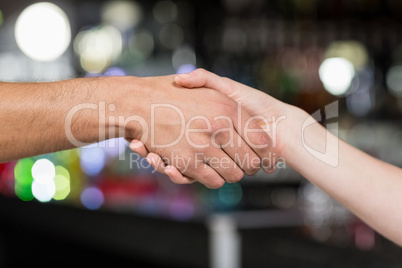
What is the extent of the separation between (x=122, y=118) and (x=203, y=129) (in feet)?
0.71

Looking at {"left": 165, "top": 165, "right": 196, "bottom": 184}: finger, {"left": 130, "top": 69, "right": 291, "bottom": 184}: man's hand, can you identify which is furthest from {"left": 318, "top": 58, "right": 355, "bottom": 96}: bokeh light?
{"left": 165, "top": 165, "right": 196, "bottom": 184}: finger

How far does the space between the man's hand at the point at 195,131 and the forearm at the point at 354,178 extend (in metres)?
0.12

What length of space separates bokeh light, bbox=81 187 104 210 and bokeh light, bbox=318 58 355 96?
80.9 inches

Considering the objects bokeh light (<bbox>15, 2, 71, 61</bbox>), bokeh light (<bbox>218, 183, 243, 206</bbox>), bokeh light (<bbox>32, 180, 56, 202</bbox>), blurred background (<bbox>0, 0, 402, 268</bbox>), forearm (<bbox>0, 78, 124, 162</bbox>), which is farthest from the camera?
bokeh light (<bbox>15, 2, 71, 61</bbox>)

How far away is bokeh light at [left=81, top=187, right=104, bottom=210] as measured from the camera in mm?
3967

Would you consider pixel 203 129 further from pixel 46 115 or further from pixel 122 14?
pixel 122 14

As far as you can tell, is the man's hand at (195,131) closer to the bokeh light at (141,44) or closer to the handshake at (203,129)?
the handshake at (203,129)

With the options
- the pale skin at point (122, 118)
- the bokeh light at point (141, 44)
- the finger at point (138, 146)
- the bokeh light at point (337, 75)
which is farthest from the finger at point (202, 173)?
the bokeh light at point (141, 44)

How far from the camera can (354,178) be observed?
5.62ft

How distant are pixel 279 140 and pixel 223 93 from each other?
0.66 ft

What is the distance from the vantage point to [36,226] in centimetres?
471

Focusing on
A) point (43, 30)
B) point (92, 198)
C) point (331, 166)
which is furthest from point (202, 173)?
point (43, 30)

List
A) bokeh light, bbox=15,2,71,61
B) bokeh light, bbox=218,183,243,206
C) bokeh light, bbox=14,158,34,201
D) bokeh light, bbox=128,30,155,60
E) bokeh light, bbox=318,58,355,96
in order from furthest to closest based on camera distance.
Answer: bokeh light, bbox=15,2,71,61 → bokeh light, bbox=128,30,155,60 → bokeh light, bbox=318,58,355,96 → bokeh light, bbox=14,158,34,201 → bokeh light, bbox=218,183,243,206

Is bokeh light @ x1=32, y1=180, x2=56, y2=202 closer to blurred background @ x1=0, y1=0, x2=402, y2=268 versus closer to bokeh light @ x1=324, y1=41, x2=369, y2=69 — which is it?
blurred background @ x1=0, y1=0, x2=402, y2=268
